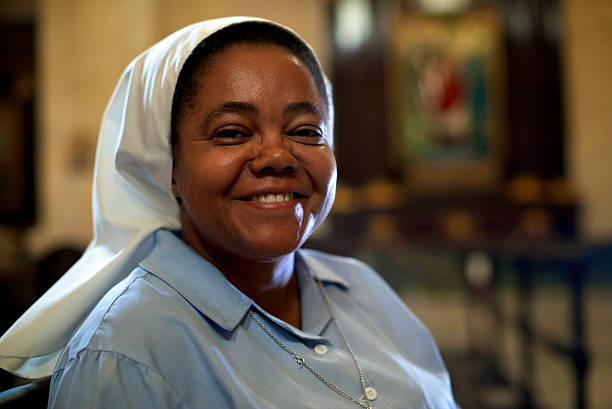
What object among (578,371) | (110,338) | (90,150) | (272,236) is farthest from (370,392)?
(90,150)

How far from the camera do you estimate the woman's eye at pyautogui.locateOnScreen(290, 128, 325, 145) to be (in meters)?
1.12

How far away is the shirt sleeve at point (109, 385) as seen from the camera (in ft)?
2.61

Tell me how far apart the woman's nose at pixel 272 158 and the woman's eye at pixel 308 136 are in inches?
2.1

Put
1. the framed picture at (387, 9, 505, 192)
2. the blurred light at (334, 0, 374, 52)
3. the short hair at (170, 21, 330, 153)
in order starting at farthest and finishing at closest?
the blurred light at (334, 0, 374, 52), the framed picture at (387, 9, 505, 192), the short hair at (170, 21, 330, 153)

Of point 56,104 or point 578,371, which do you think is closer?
point 578,371

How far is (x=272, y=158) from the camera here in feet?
3.40

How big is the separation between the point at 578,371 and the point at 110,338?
85.4 inches

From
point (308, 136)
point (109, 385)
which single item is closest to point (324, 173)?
point (308, 136)

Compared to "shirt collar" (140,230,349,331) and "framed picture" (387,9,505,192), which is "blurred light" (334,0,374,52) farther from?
"shirt collar" (140,230,349,331)

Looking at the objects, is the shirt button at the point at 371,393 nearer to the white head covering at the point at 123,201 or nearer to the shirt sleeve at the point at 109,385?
the shirt sleeve at the point at 109,385

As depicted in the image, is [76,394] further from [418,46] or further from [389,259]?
[418,46]

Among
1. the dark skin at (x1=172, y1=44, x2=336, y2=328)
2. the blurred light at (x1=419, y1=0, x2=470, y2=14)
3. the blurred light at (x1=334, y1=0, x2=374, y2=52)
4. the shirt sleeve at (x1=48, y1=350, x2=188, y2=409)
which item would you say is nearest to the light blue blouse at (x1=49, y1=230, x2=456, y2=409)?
the shirt sleeve at (x1=48, y1=350, x2=188, y2=409)

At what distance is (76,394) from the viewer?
0.80 metres

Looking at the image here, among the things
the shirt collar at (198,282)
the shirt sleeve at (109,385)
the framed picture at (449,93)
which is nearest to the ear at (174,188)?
the shirt collar at (198,282)
